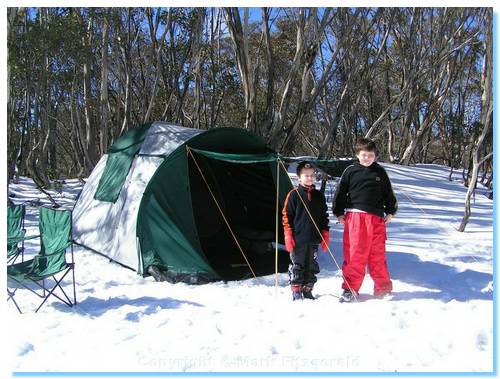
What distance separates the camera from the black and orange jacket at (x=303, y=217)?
448 cm

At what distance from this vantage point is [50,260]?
4.37m

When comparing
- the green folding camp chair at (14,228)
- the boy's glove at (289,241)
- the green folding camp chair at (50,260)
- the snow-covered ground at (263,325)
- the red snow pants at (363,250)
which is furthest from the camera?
the green folding camp chair at (14,228)

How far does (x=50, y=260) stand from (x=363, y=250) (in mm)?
2764

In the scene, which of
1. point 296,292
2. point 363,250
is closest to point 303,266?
point 296,292

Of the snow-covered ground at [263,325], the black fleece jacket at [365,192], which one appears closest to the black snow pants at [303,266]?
the snow-covered ground at [263,325]

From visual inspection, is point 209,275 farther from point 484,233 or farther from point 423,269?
point 484,233

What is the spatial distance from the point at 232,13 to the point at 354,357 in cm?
795

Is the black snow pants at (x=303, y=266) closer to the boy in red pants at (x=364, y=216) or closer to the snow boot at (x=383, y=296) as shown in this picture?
the boy in red pants at (x=364, y=216)

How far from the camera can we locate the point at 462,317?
12.7ft

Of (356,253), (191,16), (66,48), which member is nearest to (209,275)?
(356,253)

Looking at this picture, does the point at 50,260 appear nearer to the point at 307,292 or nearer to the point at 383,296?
the point at 307,292

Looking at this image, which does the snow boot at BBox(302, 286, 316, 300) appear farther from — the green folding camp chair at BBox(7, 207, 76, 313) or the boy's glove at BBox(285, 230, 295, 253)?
the green folding camp chair at BBox(7, 207, 76, 313)

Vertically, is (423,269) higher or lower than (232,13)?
Answer: lower

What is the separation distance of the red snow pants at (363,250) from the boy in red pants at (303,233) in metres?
0.25
